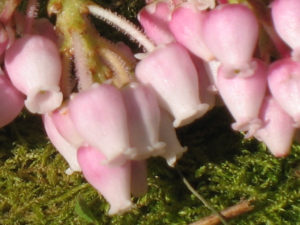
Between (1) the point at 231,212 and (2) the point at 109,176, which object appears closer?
(2) the point at 109,176

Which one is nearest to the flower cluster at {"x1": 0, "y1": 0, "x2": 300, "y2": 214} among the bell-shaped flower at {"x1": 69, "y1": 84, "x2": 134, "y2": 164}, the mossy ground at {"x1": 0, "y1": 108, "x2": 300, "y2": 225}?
the bell-shaped flower at {"x1": 69, "y1": 84, "x2": 134, "y2": 164}

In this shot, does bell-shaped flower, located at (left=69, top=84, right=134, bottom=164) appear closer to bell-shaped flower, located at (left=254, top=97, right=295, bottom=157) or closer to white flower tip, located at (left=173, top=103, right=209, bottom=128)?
white flower tip, located at (left=173, top=103, right=209, bottom=128)

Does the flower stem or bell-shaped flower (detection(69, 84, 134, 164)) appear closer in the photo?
bell-shaped flower (detection(69, 84, 134, 164))

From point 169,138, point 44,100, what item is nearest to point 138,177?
point 169,138

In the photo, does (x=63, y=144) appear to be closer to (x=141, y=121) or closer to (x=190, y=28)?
(x=141, y=121)

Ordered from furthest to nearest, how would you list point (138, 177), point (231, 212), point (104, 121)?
point (231, 212)
point (138, 177)
point (104, 121)

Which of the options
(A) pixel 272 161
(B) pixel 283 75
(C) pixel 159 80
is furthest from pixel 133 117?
(A) pixel 272 161
